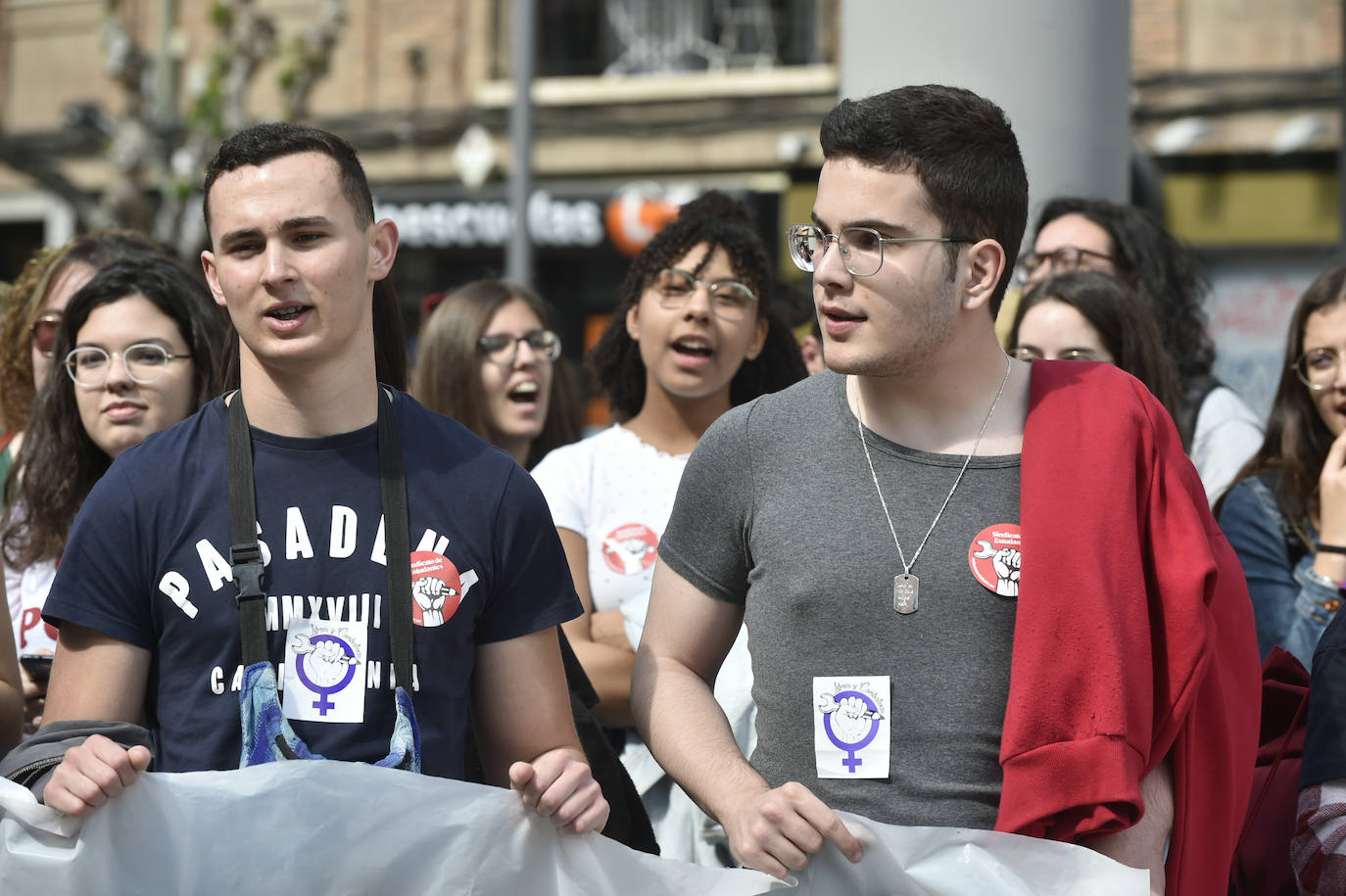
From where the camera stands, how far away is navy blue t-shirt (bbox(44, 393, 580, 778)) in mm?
2402

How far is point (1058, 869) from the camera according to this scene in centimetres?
230

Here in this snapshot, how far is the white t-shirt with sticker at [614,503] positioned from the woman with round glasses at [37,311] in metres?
1.18

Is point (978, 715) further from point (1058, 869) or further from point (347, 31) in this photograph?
point (347, 31)

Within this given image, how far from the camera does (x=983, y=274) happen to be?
2.59 m

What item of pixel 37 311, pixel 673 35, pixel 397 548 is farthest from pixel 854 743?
pixel 673 35

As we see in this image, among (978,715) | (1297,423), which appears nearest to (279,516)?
(978,715)

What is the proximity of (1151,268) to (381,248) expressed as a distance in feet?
9.81

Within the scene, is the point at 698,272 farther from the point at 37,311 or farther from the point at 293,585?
the point at 293,585

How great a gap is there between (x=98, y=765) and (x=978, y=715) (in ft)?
4.19

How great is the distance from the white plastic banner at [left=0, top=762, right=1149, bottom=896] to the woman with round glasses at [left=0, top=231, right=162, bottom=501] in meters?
1.80

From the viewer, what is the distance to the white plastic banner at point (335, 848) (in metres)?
2.31

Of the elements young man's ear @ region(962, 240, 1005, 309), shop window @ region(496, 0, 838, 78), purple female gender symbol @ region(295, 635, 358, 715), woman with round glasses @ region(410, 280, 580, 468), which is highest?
shop window @ region(496, 0, 838, 78)

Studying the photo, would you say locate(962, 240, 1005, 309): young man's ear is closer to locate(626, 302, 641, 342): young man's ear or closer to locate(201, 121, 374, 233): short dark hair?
locate(201, 121, 374, 233): short dark hair

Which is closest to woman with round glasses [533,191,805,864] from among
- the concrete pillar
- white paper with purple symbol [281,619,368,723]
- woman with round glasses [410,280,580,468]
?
woman with round glasses [410,280,580,468]
